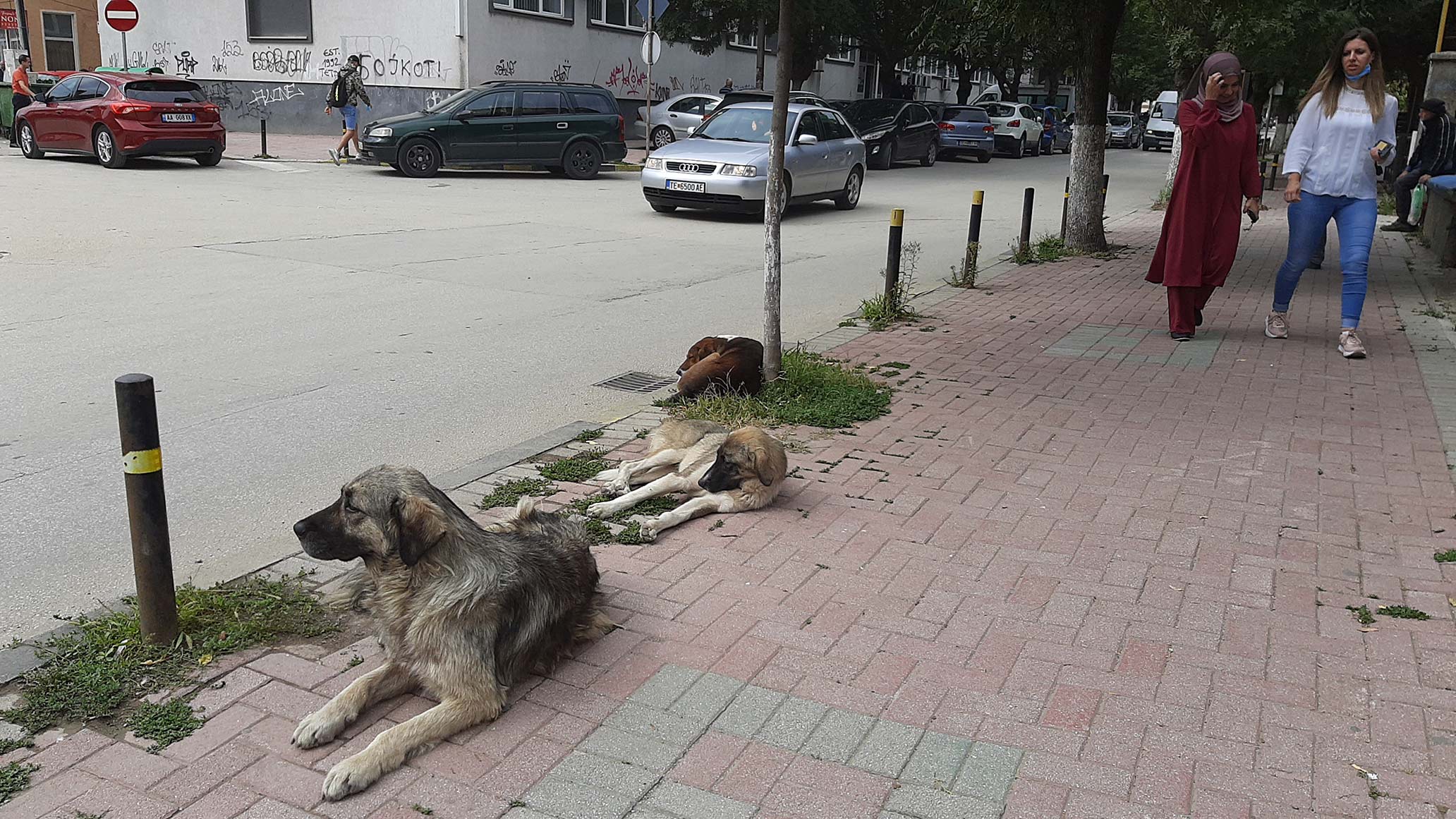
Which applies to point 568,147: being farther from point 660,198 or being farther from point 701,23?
point 701,23

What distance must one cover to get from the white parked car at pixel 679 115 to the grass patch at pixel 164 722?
2695cm

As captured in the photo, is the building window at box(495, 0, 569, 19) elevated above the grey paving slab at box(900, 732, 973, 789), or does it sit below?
above

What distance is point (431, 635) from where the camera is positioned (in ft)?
11.2

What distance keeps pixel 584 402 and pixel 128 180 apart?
580 inches

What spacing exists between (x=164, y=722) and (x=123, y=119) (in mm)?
19743

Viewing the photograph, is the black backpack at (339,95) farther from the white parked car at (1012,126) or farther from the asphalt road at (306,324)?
the white parked car at (1012,126)

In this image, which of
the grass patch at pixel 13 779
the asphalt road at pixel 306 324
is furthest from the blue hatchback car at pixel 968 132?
the grass patch at pixel 13 779

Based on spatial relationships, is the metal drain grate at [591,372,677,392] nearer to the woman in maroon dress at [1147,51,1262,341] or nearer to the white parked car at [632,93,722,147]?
the woman in maroon dress at [1147,51,1262,341]

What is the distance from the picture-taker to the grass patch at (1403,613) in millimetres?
4266

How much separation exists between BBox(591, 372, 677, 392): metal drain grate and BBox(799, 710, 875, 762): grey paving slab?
14.1ft

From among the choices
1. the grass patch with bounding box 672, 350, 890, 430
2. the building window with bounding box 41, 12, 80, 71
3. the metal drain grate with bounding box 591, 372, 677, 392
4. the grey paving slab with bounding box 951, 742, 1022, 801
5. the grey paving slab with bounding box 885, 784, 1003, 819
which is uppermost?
the building window with bounding box 41, 12, 80, 71

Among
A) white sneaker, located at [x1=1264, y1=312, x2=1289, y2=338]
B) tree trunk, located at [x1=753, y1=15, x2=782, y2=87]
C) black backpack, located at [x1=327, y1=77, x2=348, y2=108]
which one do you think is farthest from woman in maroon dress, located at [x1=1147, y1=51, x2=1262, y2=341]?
tree trunk, located at [x1=753, y1=15, x2=782, y2=87]

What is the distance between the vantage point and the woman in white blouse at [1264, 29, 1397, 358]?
27.4 feet

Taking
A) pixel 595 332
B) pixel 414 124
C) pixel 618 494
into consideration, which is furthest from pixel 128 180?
pixel 618 494
